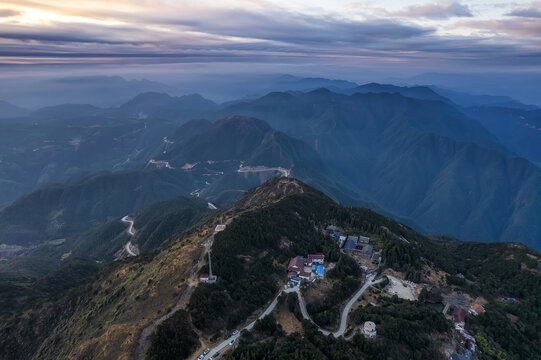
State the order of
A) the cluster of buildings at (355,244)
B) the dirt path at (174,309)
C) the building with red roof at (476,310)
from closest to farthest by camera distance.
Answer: the dirt path at (174,309)
the building with red roof at (476,310)
the cluster of buildings at (355,244)

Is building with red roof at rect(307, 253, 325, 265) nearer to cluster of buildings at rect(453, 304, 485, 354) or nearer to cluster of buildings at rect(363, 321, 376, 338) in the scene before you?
cluster of buildings at rect(363, 321, 376, 338)

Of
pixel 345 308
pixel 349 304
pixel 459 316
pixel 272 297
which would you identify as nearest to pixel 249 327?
pixel 272 297

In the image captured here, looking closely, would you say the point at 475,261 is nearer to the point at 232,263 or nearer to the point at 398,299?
the point at 398,299

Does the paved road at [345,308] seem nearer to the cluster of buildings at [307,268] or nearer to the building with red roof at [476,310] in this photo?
the cluster of buildings at [307,268]

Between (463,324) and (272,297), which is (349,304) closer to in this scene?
(272,297)

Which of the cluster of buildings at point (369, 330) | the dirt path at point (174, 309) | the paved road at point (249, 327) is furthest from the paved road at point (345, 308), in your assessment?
the dirt path at point (174, 309)
